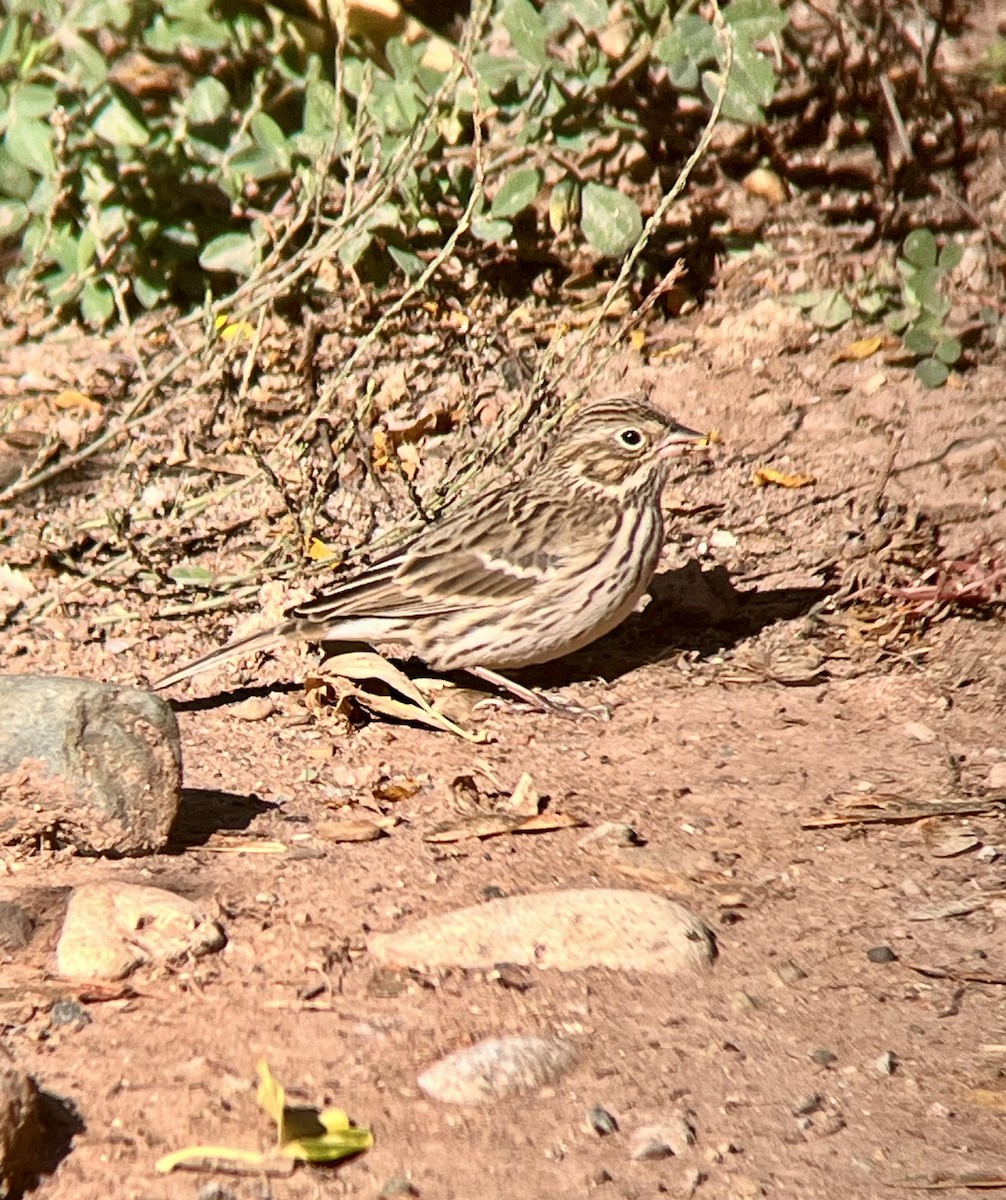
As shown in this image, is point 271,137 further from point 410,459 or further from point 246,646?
point 246,646

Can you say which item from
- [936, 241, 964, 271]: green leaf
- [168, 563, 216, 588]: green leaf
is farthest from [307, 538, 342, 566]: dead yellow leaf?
[936, 241, 964, 271]: green leaf

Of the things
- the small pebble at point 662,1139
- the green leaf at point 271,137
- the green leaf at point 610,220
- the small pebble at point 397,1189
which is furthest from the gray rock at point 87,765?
the green leaf at point 271,137

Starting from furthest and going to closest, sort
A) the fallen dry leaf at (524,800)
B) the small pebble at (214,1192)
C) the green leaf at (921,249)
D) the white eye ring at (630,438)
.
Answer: the green leaf at (921,249), the white eye ring at (630,438), the fallen dry leaf at (524,800), the small pebble at (214,1192)

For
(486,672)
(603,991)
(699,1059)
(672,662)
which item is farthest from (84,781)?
(672,662)

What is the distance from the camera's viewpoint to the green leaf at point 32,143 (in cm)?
749

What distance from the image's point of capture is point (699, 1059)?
12.1 feet

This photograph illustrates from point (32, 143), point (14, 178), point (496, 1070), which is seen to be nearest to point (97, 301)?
point (14, 178)

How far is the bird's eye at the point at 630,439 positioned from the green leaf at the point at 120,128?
2703 mm

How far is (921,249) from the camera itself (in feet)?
24.4

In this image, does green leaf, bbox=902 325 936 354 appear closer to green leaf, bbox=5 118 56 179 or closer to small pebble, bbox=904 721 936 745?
small pebble, bbox=904 721 936 745

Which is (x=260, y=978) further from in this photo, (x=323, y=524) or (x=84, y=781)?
(x=323, y=524)

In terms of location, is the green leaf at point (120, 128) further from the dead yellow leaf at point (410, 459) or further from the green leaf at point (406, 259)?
the dead yellow leaf at point (410, 459)

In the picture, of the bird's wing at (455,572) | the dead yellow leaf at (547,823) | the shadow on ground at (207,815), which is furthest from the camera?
the bird's wing at (455,572)

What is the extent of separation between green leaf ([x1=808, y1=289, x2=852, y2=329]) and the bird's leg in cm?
236
